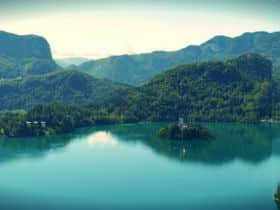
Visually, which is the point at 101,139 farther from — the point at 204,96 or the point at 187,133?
the point at 204,96

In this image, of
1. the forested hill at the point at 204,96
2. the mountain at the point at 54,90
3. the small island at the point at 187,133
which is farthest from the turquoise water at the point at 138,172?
the mountain at the point at 54,90

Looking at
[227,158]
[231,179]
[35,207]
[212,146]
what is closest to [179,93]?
[212,146]

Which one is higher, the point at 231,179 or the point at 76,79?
the point at 76,79

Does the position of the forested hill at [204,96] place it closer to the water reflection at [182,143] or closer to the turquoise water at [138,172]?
the water reflection at [182,143]

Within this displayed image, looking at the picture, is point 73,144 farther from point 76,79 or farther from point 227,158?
point 76,79

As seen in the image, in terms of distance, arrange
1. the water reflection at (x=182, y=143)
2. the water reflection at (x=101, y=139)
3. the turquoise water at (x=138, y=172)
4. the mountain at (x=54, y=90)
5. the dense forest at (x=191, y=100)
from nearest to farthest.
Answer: the turquoise water at (x=138, y=172)
the water reflection at (x=182, y=143)
the water reflection at (x=101, y=139)
the dense forest at (x=191, y=100)
the mountain at (x=54, y=90)

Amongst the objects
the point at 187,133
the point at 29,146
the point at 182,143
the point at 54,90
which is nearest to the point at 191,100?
the point at 187,133
